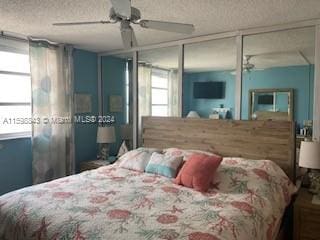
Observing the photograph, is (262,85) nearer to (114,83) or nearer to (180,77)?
(180,77)

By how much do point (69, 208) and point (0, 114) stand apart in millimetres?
2227

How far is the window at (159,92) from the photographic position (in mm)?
3906

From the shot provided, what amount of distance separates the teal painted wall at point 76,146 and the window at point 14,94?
178 mm

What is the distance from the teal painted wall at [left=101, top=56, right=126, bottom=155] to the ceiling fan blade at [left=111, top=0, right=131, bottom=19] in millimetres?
2478

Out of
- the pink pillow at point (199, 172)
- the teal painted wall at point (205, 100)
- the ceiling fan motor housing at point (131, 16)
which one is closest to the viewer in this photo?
the ceiling fan motor housing at point (131, 16)

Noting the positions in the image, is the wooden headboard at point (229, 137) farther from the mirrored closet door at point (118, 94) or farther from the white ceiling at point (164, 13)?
the white ceiling at point (164, 13)

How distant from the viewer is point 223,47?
3438 millimetres

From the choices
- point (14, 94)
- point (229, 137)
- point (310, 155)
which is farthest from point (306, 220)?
point (14, 94)

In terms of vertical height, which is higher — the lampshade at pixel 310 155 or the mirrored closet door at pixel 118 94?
Result: the mirrored closet door at pixel 118 94

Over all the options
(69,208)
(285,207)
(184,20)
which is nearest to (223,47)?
(184,20)

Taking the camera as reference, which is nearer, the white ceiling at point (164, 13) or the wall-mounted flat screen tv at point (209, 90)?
the white ceiling at point (164, 13)

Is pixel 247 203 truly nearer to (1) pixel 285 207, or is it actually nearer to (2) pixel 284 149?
(1) pixel 285 207

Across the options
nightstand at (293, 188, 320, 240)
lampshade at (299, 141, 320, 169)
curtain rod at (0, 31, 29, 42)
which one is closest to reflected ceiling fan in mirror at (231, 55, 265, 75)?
lampshade at (299, 141, 320, 169)

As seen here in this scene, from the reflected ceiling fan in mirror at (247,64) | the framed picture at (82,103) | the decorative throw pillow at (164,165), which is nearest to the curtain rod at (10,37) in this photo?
the framed picture at (82,103)
